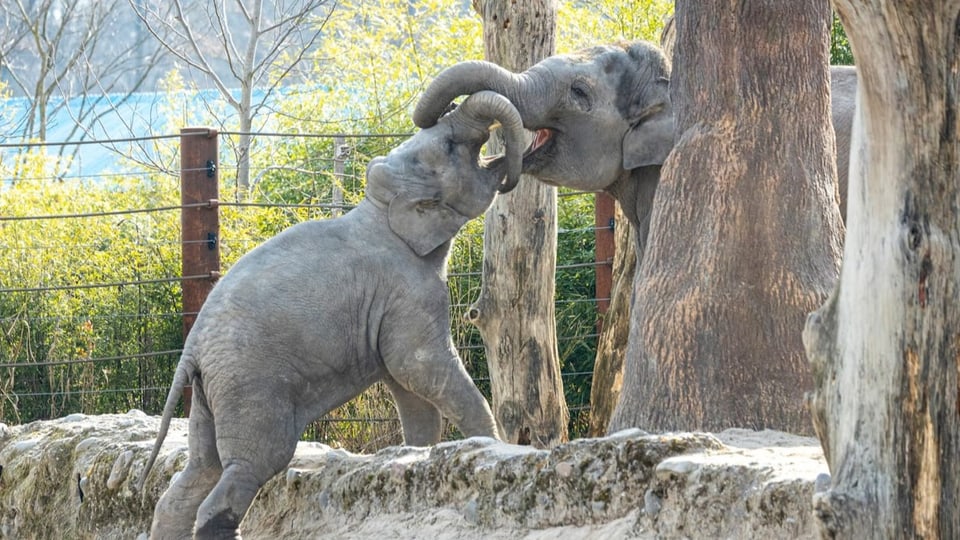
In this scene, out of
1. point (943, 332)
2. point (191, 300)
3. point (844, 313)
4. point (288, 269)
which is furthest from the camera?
point (191, 300)

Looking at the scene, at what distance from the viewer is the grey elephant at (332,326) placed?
5.73m

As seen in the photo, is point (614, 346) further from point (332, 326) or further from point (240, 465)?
point (240, 465)

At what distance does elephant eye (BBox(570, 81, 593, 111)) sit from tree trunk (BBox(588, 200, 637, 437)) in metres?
1.65

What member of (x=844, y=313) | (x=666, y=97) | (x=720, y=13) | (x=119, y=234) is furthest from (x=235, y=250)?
(x=844, y=313)

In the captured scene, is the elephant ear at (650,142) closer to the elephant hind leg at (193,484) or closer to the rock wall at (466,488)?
the rock wall at (466,488)

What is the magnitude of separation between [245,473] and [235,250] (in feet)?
17.5

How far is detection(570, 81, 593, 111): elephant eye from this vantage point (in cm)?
664

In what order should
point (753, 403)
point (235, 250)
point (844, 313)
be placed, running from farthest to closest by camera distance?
point (235, 250)
point (753, 403)
point (844, 313)

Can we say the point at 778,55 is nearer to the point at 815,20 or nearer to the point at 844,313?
the point at 815,20

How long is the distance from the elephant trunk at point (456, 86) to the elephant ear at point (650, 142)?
657mm

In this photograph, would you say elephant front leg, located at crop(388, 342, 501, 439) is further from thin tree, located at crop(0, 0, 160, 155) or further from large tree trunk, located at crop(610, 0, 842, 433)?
thin tree, located at crop(0, 0, 160, 155)

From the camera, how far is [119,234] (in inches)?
453

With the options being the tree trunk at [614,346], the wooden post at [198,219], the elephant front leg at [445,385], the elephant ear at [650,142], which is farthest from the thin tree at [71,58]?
the elephant front leg at [445,385]

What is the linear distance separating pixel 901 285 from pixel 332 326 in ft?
10.4
